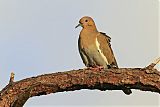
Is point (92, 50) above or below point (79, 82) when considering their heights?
above

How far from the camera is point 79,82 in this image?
5.29m

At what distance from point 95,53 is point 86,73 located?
192cm

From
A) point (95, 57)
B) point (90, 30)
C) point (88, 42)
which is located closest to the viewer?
point (95, 57)

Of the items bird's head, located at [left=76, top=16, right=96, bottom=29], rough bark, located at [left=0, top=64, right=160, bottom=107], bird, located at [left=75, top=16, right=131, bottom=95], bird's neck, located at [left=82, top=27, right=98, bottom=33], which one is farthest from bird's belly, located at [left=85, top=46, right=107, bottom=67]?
rough bark, located at [left=0, top=64, right=160, bottom=107]

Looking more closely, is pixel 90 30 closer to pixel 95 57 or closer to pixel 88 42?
pixel 88 42

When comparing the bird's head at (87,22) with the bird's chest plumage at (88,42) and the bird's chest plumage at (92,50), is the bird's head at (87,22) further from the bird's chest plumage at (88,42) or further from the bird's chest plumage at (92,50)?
the bird's chest plumage at (92,50)

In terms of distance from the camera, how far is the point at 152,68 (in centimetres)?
518

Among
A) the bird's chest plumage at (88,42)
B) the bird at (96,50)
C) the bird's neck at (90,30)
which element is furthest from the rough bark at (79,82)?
the bird's neck at (90,30)

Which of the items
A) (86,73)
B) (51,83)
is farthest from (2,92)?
(86,73)

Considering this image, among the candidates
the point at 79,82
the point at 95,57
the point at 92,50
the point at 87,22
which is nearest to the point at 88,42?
the point at 92,50

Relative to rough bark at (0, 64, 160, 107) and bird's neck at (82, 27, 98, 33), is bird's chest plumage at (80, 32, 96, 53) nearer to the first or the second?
bird's neck at (82, 27, 98, 33)

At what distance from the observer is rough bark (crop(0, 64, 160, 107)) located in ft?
16.8

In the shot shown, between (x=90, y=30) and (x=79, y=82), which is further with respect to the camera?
(x=90, y=30)

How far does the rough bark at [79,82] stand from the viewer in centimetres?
513
